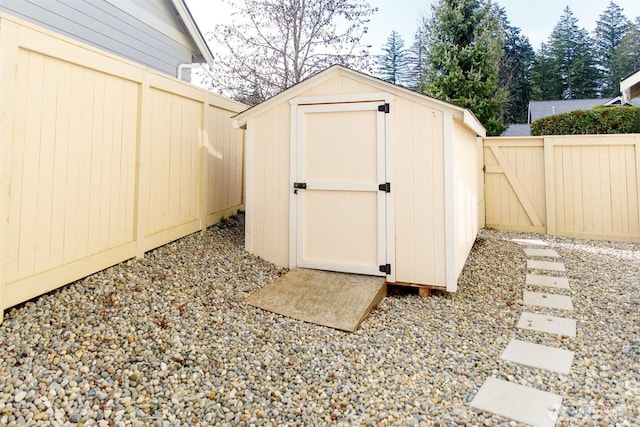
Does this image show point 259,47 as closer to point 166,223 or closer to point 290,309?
point 166,223

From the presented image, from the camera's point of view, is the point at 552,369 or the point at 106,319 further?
the point at 106,319

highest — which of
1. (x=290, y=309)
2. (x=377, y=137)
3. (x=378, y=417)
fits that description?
(x=377, y=137)

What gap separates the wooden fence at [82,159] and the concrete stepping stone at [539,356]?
11.1 feet

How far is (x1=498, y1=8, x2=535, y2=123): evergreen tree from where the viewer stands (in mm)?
23906

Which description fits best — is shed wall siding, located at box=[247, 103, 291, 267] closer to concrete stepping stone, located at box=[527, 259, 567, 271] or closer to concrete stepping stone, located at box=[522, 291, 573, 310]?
concrete stepping stone, located at box=[522, 291, 573, 310]

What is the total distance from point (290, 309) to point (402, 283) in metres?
1.27

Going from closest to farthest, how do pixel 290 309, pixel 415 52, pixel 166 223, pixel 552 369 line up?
pixel 552 369 → pixel 290 309 → pixel 166 223 → pixel 415 52

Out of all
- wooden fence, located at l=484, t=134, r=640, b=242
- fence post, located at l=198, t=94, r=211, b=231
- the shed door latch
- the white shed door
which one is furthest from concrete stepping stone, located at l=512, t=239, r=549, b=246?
fence post, located at l=198, t=94, r=211, b=231

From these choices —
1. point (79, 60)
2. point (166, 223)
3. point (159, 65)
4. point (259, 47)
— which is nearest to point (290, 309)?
point (166, 223)

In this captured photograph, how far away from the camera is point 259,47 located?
11.0 m

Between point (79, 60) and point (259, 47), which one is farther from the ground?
point (259, 47)

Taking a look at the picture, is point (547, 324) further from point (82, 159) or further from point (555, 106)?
point (555, 106)

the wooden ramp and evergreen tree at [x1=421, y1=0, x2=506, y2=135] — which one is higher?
evergreen tree at [x1=421, y1=0, x2=506, y2=135]

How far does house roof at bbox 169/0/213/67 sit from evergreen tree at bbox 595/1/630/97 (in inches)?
1071
